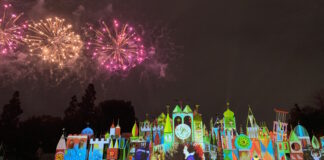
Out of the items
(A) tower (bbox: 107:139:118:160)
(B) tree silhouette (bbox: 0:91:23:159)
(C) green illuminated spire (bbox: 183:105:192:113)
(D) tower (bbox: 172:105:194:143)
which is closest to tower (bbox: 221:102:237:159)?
(D) tower (bbox: 172:105:194:143)

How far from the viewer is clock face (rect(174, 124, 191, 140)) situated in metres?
24.5

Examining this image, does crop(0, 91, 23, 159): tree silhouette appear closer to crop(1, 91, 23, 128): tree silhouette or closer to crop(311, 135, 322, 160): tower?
crop(1, 91, 23, 128): tree silhouette

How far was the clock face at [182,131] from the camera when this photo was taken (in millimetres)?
24500

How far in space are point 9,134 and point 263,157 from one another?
3605 centimetres

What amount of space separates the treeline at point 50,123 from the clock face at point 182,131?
47.3ft

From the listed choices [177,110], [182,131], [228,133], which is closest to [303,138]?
[228,133]

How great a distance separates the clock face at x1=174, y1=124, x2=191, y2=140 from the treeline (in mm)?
14430

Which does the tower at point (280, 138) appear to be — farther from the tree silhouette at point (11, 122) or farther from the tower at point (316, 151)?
the tree silhouette at point (11, 122)

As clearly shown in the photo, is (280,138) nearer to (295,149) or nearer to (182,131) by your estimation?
(295,149)

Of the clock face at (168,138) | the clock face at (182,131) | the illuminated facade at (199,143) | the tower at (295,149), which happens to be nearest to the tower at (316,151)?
the illuminated facade at (199,143)

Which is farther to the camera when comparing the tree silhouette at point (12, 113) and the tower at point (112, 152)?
the tree silhouette at point (12, 113)

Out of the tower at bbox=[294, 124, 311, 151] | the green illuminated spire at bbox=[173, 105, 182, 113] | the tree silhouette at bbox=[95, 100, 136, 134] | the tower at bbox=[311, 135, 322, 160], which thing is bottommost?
the tower at bbox=[311, 135, 322, 160]

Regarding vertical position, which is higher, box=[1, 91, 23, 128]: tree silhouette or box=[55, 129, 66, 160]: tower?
box=[1, 91, 23, 128]: tree silhouette

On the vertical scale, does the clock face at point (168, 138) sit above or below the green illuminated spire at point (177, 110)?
below
